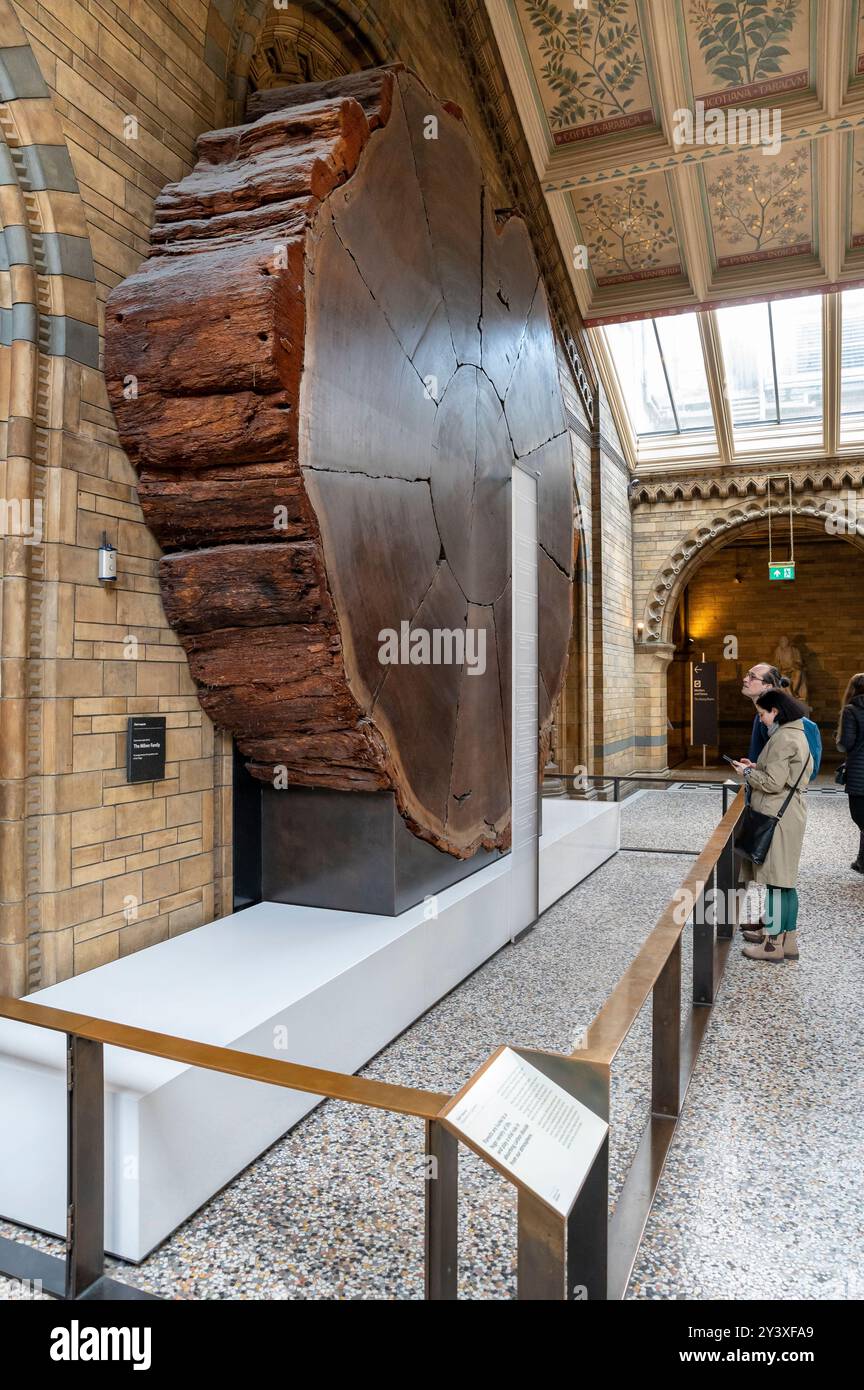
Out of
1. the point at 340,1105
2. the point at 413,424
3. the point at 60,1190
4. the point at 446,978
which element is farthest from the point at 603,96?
the point at 60,1190

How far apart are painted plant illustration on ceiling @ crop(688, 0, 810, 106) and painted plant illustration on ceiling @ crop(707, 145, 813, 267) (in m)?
0.98

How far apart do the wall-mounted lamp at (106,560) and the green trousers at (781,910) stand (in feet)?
10.3

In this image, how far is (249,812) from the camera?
311 cm

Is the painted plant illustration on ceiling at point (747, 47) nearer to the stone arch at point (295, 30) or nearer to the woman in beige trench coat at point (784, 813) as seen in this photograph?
the stone arch at point (295, 30)

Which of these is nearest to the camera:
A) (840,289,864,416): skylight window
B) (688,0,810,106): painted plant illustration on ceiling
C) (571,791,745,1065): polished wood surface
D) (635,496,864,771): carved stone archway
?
(571,791,745,1065): polished wood surface

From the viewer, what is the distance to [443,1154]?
1.21 m

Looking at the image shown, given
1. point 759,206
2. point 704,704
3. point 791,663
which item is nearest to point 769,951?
point 759,206

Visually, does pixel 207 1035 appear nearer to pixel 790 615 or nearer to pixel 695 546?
pixel 695 546

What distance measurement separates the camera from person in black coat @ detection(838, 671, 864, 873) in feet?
18.1

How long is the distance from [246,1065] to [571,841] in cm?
391

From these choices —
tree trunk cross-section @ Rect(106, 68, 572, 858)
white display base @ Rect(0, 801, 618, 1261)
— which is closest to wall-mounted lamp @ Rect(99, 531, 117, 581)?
tree trunk cross-section @ Rect(106, 68, 572, 858)

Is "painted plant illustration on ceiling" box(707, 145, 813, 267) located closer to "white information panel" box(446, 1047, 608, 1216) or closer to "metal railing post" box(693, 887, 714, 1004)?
"metal railing post" box(693, 887, 714, 1004)

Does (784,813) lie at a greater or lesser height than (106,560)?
lesser
